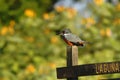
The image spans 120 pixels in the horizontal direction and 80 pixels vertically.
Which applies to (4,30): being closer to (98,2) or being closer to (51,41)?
(51,41)

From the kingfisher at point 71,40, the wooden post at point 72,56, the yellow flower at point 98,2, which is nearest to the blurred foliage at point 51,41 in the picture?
the yellow flower at point 98,2

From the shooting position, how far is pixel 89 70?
20.2 ft

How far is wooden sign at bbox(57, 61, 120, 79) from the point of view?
19.4 feet

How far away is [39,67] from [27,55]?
34.6 inches

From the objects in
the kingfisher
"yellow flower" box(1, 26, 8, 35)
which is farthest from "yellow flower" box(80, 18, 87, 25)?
the kingfisher

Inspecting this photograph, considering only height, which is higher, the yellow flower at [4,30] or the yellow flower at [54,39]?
the yellow flower at [4,30]

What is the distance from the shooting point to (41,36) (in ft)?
41.8

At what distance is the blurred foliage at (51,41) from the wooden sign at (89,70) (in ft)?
15.3

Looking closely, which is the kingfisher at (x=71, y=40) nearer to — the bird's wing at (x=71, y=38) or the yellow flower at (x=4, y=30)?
the bird's wing at (x=71, y=38)

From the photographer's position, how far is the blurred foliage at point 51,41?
1157cm

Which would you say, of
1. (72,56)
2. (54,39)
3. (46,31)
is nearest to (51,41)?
(54,39)

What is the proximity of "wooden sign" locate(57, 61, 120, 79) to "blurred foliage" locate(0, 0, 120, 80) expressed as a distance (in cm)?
466

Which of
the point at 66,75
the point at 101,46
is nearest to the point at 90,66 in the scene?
the point at 66,75

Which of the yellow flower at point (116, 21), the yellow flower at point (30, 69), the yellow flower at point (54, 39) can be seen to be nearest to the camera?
the yellow flower at point (30, 69)
